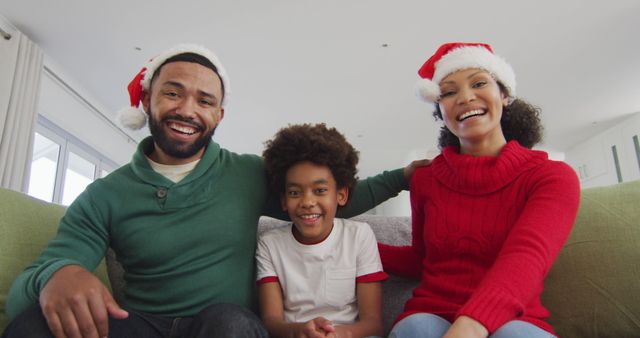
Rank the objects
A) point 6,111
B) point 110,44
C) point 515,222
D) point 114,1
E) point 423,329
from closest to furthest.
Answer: point 423,329, point 515,222, point 114,1, point 6,111, point 110,44

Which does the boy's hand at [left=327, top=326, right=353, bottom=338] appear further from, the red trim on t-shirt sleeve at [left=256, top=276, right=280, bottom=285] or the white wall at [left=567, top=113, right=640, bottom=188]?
the white wall at [left=567, top=113, right=640, bottom=188]

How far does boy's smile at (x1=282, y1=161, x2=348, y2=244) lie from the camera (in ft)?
3.74

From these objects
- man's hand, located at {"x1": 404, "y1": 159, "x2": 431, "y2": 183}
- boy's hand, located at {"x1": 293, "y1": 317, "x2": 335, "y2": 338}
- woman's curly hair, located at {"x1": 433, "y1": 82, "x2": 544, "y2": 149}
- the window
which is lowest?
boy's hand, located at {"x1": 293, "y1": 317, "x2": 335, "y2": 338}

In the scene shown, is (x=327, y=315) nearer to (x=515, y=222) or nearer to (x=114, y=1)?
(x=515, y=222)

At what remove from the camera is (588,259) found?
1.10 meters

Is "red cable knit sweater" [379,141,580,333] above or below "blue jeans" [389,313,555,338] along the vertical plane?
above

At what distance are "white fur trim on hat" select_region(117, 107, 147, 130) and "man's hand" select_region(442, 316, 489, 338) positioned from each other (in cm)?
102

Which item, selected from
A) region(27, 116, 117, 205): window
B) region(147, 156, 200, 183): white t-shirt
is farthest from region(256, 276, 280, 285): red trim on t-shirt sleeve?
region(27, 116, 117, 205): window

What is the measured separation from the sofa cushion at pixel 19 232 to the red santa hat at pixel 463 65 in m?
1.05

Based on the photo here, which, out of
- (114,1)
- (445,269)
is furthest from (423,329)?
(114,1)

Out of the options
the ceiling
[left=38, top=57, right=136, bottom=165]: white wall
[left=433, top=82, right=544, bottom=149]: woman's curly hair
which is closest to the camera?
[left=433, top=82, right=544, bottom=149]: woman's curly hair

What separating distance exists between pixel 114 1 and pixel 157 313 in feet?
9.80

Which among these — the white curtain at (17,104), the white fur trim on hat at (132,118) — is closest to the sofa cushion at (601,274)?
the white fur trim on hat at (132,118)

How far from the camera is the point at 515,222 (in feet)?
3.17
